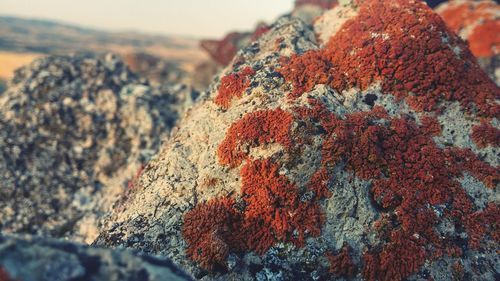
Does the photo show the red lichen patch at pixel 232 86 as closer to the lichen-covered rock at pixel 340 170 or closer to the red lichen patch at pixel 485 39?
the lichen-covered rock at pixel 340 170

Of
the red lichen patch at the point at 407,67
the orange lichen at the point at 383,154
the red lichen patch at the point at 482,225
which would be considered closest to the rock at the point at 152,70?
the red lichen patch at the point at 407,67

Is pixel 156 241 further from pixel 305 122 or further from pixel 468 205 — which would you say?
pixel 468 205

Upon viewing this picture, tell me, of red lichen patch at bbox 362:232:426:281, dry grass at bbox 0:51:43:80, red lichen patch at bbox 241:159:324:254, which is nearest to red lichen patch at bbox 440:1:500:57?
red lichen patch at bbox 362:232:426:281

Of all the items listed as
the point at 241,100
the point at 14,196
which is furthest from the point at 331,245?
the point at 14,196

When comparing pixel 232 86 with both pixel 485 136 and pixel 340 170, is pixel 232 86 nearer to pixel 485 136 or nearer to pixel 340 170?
pixel 340 170

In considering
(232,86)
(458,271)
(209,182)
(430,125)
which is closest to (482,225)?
(458,271)
